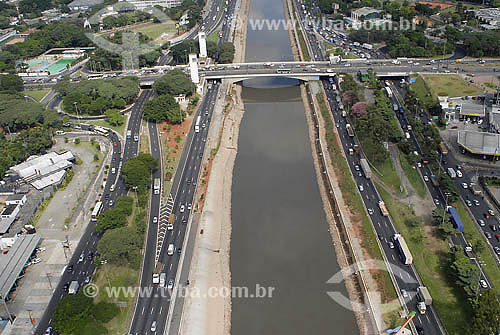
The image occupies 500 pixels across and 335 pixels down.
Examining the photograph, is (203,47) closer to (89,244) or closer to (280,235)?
(280,235)

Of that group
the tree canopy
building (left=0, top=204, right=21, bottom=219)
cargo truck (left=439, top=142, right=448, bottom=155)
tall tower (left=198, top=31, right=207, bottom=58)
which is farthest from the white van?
tall tower (left=198, top=31, right=207, bottom=58)

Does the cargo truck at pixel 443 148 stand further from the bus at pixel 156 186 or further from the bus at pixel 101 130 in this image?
the bus at pixel 101 130

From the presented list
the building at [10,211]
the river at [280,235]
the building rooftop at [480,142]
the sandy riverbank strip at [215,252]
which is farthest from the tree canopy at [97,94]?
the building rooftop at [480,142]

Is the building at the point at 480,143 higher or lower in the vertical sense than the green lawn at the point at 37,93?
lower

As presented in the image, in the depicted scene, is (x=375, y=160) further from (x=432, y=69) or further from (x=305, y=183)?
(x=432, y=69)

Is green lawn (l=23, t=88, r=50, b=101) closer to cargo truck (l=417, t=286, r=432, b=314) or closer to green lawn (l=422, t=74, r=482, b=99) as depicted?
green lawn (l=422, t=74, r=482, b=99)

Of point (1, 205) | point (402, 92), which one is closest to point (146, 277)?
point (1, 205)
